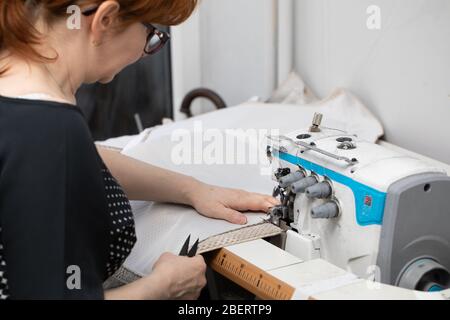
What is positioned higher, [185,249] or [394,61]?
[394,61]

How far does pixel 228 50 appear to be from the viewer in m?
2.33

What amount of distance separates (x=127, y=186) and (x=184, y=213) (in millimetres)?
139

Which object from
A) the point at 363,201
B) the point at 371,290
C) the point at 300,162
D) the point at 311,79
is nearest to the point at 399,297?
the point at 371,290

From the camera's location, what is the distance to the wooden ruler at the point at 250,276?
0.98 metres

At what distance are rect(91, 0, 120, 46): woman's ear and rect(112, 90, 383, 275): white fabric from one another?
0.43 meters

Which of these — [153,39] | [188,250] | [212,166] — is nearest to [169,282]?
[188,250]

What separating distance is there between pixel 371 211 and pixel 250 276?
0.23 metres

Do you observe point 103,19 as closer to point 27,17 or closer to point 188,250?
point 27,17

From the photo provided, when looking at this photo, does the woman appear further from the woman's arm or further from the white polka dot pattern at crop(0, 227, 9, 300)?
the woman's arm

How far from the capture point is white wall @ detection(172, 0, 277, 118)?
213 cm

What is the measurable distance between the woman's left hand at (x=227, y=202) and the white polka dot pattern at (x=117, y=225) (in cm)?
26

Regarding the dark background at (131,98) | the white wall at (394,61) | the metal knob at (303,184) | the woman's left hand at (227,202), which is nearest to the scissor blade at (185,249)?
the woman's left hand at (227,202)

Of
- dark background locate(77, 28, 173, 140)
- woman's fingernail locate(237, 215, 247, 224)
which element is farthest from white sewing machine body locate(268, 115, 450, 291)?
dark background locate(77, 28, 173, 140)

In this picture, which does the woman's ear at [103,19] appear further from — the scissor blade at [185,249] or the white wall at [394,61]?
the white wall at [394,61]
